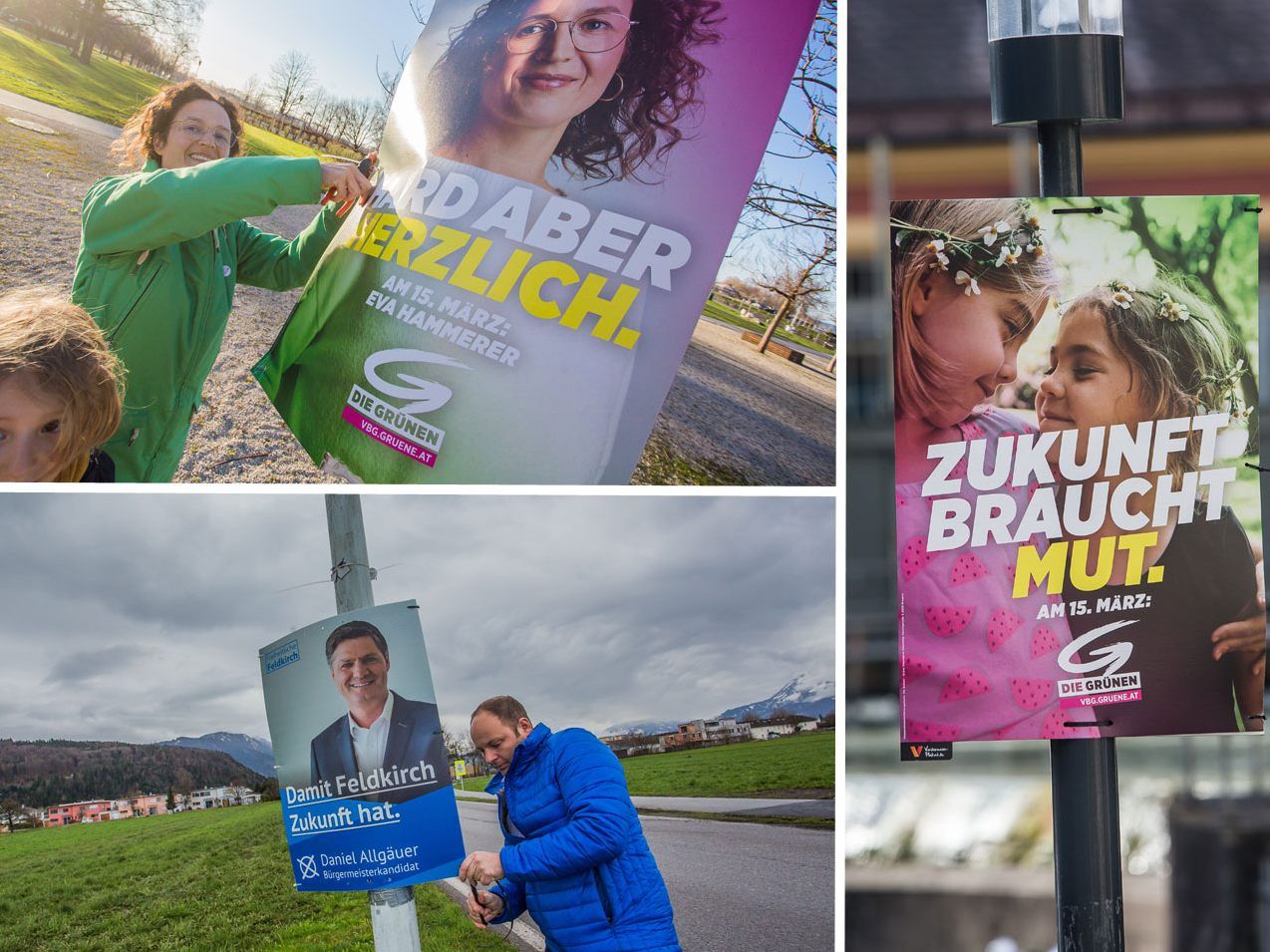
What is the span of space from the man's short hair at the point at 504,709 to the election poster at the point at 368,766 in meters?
0.09

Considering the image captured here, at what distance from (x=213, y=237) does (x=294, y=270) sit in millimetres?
115

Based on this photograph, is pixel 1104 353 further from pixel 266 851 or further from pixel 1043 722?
pixel 266 851

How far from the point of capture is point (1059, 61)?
78.3 inches

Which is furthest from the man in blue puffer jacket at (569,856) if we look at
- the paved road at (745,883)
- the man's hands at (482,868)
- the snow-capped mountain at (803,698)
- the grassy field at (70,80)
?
the grassy field at (70,80)

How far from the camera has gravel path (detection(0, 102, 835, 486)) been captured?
201 centimetres

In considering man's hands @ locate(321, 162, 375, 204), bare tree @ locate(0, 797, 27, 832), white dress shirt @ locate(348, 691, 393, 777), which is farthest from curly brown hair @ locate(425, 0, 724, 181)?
bare tree @ locate(0, 797, 27, 832)

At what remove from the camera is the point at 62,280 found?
79.2 inches

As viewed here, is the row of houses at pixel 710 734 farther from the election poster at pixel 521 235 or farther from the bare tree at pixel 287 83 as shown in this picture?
the bare tree at pixel 287 83

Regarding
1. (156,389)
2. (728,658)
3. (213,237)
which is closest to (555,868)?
(728,658)

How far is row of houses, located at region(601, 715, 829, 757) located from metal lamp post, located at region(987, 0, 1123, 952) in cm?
50

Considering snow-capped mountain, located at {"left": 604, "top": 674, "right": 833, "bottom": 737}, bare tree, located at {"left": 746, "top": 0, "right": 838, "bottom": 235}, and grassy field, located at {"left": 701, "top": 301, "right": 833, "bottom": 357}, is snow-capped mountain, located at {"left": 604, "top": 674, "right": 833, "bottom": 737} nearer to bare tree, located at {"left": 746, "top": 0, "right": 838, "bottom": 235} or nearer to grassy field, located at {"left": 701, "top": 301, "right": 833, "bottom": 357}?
grassy field, located at {"left": 701, "top": 301, "right": 833, "bottom": 357}

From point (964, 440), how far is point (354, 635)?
0.94 meters

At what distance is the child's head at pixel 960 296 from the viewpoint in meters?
1.98

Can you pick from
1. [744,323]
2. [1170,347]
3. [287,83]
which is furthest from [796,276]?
[287,83]
